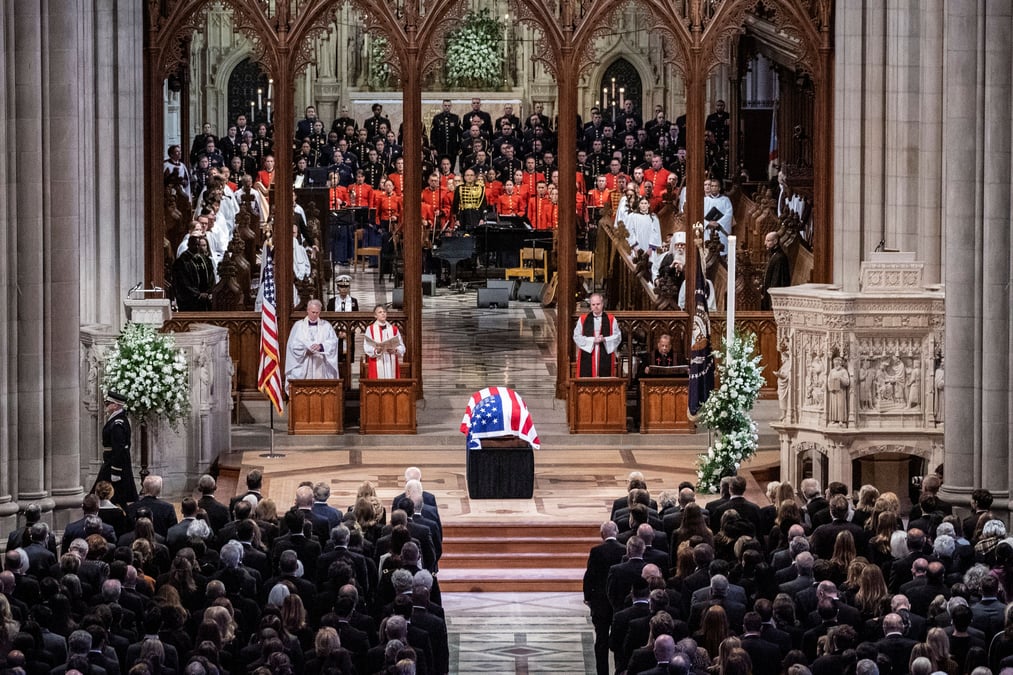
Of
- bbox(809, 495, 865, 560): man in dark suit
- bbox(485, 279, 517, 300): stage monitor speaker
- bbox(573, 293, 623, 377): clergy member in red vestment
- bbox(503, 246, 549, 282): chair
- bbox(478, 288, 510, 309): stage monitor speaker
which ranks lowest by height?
bbox(809, 495, 865, 560): man in dark suit

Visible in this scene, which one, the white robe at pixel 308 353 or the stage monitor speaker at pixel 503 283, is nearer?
the white robe at pixel 308 353

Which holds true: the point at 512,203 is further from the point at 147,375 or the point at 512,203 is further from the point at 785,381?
the point at 147,375

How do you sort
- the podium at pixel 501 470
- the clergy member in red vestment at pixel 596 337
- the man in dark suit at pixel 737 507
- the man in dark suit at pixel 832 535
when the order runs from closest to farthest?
the man in dark suit at pixel 832 535 → the man in dark suit at pixel 737 507 → the podium at pixel 501 470 → the clergy member in red vestment at pixel 596 337

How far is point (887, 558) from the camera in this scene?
17422 millimetres

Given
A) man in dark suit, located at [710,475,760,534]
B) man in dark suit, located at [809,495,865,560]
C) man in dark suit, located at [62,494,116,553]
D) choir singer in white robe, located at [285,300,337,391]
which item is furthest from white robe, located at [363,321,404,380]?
man in dark suit, located at [809,495,865,560]

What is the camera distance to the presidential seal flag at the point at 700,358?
24547 mm

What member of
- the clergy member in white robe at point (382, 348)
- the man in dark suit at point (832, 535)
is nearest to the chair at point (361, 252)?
the clergy member in white robe at point (382, 348)

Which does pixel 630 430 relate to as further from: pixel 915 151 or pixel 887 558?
pixel 887 558

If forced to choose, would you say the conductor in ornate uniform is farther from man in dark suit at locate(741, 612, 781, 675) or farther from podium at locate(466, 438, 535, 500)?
man in dark suit at locate(741, 612, 781, 675)

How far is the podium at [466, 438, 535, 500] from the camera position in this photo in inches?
907

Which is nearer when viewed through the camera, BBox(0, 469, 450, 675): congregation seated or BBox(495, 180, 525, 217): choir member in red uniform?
BBox(0, 469, 450, 675): congregation seated

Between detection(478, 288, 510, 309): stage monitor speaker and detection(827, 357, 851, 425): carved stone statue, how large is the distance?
13.0 m

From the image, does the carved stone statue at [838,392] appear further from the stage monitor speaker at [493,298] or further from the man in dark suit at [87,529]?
the stage monitor speaker at [493,298]

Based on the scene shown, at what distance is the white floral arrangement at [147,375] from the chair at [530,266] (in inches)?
477
